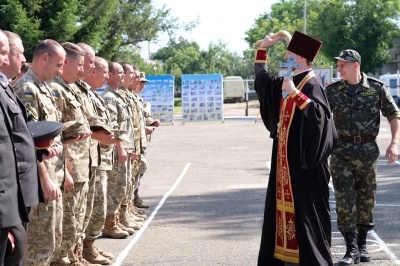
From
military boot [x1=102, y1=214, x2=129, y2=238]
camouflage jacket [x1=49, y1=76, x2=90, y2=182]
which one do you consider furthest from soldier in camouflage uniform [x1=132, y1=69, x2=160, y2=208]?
camouflage jacket [x1=49, y1=76, x2=90, y2=182]

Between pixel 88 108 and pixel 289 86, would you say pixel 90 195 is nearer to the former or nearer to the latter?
pixel 88 108

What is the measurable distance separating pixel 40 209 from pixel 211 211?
6.12 m

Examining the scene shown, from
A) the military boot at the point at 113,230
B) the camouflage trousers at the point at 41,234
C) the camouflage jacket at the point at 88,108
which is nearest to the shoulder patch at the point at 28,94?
the camouflage trousers at the point at 41,234

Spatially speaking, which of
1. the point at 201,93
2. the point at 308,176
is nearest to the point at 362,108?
the point at 308,176

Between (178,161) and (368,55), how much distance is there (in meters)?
45.8

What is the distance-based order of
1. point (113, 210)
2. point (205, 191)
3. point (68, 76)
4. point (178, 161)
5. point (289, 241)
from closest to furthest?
1. point (289, 241)
2. point (68, 76)
3. point (113, 210)
4. point (205, 191)
5. point (178, 161)

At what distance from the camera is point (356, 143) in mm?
9008

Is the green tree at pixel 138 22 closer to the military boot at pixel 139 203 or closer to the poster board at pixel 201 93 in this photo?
the poster board at pixel 201 93

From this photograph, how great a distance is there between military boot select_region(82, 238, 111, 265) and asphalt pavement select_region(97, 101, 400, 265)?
0.59 feet

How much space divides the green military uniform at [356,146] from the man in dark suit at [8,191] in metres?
4.43

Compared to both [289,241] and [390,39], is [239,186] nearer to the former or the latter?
[289,241]

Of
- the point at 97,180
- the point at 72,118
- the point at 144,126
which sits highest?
the point at 72,118

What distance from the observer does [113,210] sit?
10.4 metres

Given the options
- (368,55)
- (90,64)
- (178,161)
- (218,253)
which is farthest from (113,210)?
(368,55)
